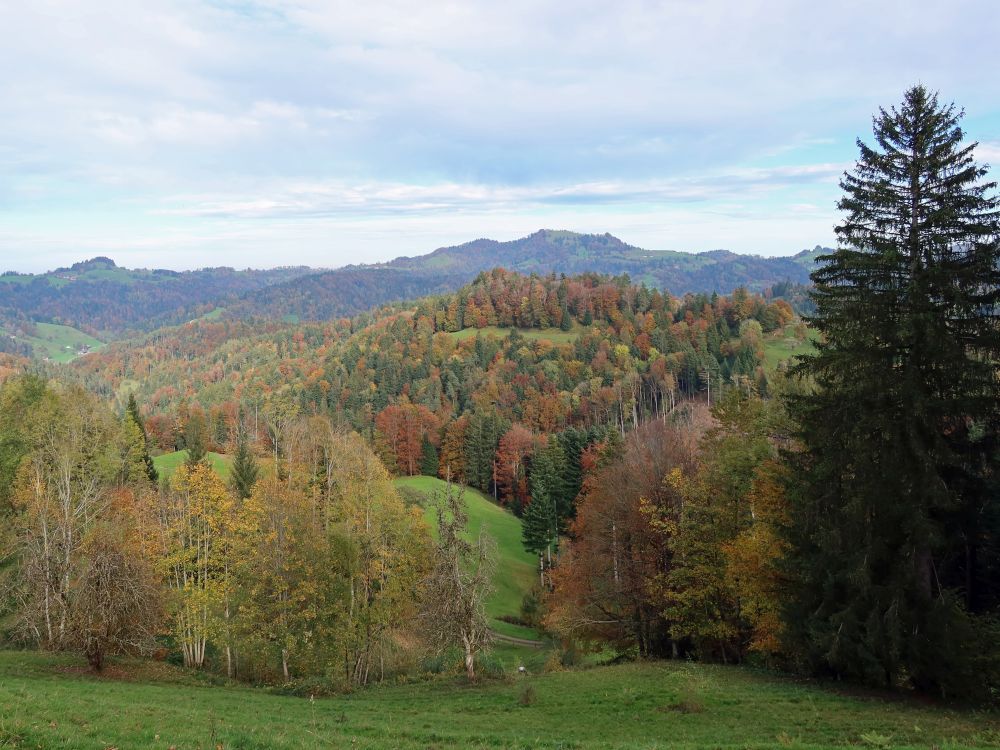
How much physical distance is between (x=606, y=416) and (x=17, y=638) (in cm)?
10536

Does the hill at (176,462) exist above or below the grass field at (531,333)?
below

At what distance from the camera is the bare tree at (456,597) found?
25.3 metres

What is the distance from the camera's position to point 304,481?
48.1 m

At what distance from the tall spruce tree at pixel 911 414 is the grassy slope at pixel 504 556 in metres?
25.4

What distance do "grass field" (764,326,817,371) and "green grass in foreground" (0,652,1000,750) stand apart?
125589 millimetres

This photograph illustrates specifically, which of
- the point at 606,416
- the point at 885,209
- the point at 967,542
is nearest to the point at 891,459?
the point at 967,542

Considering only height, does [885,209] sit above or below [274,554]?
above

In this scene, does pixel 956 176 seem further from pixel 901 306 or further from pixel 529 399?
pixel 529 399

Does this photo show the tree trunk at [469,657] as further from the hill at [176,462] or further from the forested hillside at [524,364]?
the forested hillside at [524,364]

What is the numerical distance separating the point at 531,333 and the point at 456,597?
155 metres

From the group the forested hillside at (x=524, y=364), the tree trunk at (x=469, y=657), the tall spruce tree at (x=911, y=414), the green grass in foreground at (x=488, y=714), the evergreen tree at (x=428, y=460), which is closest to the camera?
the green grass in foreground at (x=488, y=714)

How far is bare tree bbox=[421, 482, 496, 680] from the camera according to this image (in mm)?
25297

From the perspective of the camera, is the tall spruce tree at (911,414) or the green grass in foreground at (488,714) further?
the tall spruce tree at (911,414)

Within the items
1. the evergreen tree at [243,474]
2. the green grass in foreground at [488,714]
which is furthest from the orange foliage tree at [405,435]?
the green grass in foreground at [488,714]
